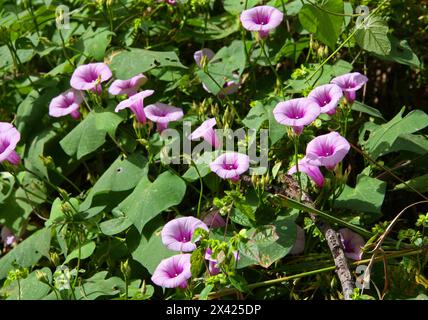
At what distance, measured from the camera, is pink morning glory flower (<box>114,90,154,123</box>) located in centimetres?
231

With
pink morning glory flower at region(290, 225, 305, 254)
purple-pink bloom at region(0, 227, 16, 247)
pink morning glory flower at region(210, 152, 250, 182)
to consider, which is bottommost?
purple-pink bloom at region(0, 227, 16, 247)

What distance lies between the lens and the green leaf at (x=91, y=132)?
7.95 ft

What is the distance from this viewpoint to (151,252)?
2158 mm

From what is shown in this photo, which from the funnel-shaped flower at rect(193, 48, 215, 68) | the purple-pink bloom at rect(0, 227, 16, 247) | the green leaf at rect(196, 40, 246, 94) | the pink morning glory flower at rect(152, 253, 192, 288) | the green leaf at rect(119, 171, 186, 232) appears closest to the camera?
the pink morning glory flower at rect(152, 253, 192, 288)

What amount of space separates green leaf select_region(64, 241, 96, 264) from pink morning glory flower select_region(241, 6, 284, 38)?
728 millimetres

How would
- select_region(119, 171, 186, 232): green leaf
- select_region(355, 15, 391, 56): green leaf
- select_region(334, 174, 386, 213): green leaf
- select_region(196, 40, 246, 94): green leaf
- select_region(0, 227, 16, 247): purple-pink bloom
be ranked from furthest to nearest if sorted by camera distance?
select_region(0, 227, 16, 247): purple-pink bloom, select_region(196, 40, 246, 94): green leaf, select_region(355, 15, 391, 56): green leaf, select_region(119, 171, 186, 232): green leaf, select_region(334, 174, 386, 213): green leaf

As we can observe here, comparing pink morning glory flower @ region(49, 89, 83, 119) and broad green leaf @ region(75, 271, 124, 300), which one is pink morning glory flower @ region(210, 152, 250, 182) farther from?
pink morning glory flower @ region(49, 89, 83, 119)

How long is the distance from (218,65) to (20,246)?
79 cm

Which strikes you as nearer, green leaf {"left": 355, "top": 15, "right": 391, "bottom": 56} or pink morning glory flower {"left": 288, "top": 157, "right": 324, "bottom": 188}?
pink morning glory flower {"left": 288, "top": 157, "right": 324, "bottom": 188}

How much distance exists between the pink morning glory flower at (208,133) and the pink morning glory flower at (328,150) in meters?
0.30

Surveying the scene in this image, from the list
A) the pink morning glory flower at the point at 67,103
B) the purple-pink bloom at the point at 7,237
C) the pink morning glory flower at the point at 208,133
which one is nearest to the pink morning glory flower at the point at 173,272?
the pink morning glory flower at the point at 208,133

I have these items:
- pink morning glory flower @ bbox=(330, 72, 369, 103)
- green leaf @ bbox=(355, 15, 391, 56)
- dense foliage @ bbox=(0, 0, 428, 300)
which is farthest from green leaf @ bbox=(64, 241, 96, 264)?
green leaf @ bbox=(355, 15, 391, 56)

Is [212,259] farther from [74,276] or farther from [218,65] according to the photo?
[218,65]
